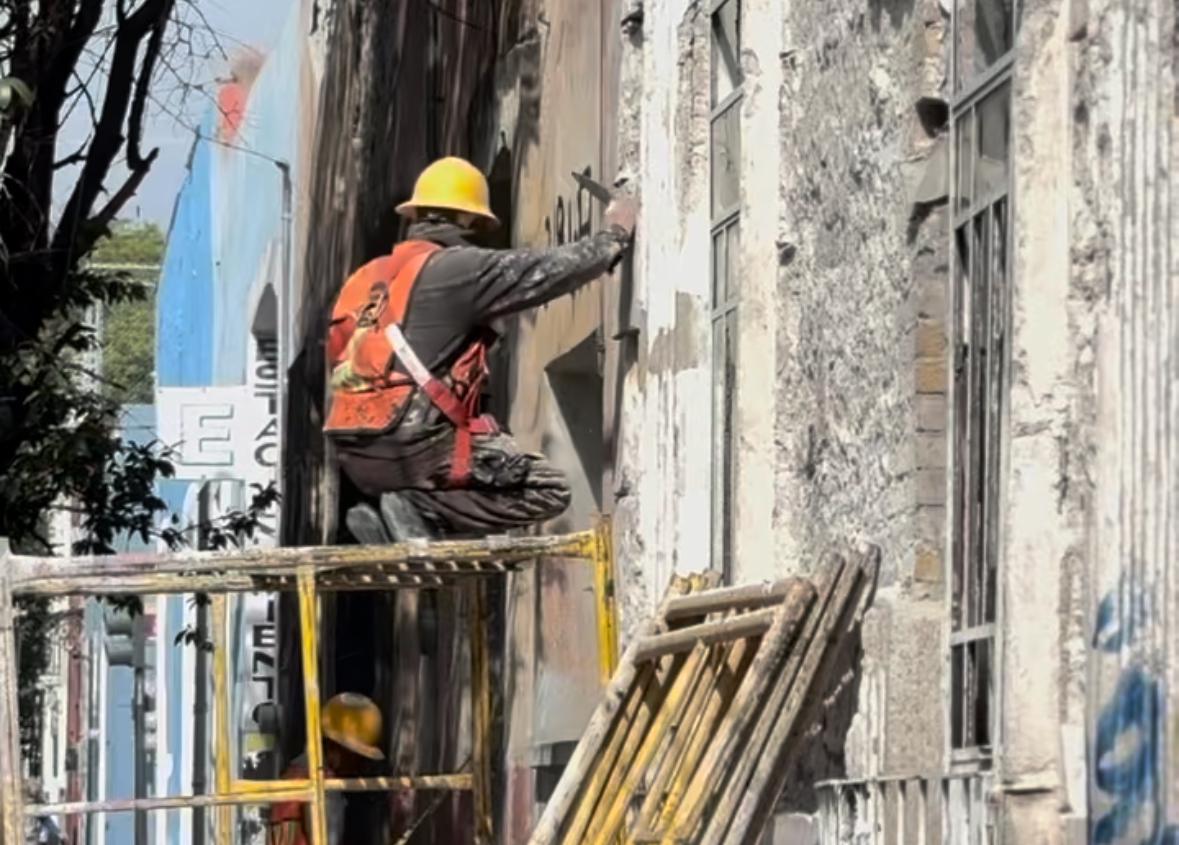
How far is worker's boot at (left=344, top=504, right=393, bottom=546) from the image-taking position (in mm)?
11406

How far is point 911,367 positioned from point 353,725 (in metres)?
6.91

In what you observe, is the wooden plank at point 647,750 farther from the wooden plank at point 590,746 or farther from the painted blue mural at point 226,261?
the painted blue mural at point 226,261

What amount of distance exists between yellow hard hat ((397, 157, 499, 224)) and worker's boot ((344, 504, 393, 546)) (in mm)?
1036

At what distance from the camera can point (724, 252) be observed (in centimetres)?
1067

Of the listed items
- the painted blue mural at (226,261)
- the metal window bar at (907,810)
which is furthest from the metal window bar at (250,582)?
the painted blue mural at (226,261)

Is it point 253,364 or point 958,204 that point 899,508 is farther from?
point 253,364

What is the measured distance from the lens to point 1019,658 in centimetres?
716

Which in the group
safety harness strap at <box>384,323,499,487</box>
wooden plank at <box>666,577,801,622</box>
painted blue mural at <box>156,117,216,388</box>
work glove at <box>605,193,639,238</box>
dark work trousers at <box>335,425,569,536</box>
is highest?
painted blue mural at <box>156,117,216,388</box>

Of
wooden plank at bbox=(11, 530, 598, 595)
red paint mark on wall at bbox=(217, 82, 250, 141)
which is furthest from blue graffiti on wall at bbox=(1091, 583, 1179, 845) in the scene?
red paint mark on wall at bbox=(217, 82, 250, 141)

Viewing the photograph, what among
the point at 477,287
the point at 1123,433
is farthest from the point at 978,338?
the point at 477,287

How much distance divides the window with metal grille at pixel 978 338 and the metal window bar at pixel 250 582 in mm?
2137

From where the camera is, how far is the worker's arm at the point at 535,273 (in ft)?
35.4

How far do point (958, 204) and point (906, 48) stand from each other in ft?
1.68

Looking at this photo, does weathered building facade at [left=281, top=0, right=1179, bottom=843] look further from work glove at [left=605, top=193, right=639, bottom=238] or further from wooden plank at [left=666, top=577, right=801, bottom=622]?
wooden plank at [left=666, top=577, right=801, bottom=622]
